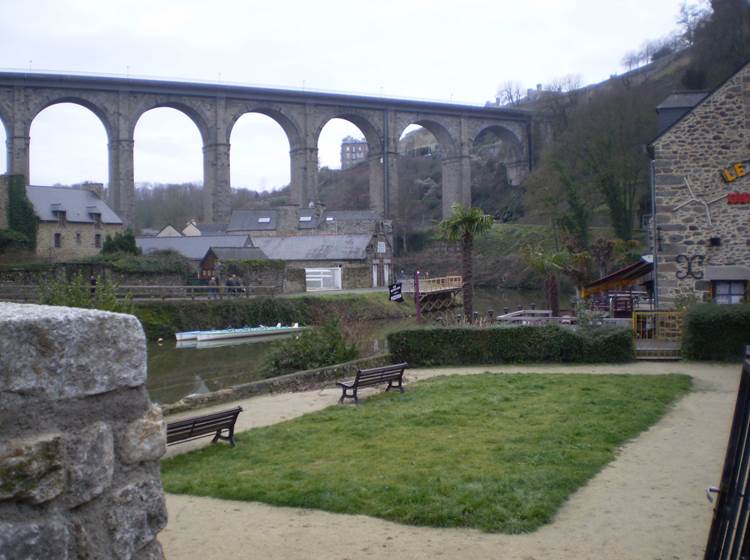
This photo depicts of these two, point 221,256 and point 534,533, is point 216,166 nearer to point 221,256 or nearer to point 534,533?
point 221,256

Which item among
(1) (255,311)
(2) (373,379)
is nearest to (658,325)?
(2) (373,379)

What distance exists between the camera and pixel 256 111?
5522cm

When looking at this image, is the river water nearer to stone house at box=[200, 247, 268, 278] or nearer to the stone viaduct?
stone house at box=[200, 247, 268, 278]

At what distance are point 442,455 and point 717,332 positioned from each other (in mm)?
8627

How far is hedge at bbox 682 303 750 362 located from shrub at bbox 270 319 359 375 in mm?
6161

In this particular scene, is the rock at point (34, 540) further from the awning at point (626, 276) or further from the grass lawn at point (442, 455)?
the awning at point (626, 276)

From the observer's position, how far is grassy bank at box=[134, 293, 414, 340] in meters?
28.2

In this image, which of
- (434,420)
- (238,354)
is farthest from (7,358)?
(238,354)

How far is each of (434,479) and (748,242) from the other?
13040 millimetres

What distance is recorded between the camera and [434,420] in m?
8.35

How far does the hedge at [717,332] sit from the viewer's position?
517 inches

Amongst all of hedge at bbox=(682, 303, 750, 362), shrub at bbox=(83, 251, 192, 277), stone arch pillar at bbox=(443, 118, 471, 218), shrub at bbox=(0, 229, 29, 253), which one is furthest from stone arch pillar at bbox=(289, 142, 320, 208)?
hedge at bbox=(682, 303, 750, 362)

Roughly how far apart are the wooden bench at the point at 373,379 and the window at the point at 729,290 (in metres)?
8.67

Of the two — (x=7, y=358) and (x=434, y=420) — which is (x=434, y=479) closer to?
(x=434, y=420)
